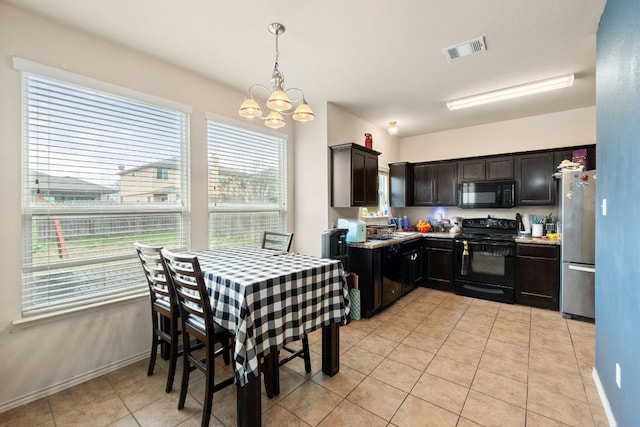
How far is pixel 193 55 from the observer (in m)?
2.61

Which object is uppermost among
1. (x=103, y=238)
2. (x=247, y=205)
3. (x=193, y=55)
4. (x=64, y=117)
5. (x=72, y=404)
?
(x=193, y=55)

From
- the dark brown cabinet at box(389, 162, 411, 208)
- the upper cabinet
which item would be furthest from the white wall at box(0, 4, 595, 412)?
the dark brown cabinet at box(389, 162, 411, 208)

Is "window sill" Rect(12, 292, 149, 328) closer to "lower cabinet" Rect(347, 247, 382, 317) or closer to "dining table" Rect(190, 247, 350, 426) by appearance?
"dining table" Rect(190, 247, 350, 426)

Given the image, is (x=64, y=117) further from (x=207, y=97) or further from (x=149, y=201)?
(x=207, y=97)

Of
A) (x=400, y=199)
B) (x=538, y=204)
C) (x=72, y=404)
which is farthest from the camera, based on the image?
(x=400, y=199)

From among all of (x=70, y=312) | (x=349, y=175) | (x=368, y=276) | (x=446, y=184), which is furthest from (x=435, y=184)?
(x=70, y=312)

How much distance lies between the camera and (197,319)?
6.09 ft

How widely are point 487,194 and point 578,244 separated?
1378 mm

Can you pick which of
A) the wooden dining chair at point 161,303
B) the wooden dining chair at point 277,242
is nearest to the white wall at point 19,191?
the wooden dining chair at point 161,303

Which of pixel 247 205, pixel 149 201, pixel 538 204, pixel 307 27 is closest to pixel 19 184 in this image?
pixel 149 201

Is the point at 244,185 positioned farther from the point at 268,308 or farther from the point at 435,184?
the point at 435,184

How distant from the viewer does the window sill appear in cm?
196

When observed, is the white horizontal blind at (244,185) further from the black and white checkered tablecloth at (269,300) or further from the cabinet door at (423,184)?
the cabinet door at (423,184)

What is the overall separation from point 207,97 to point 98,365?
2668mm
